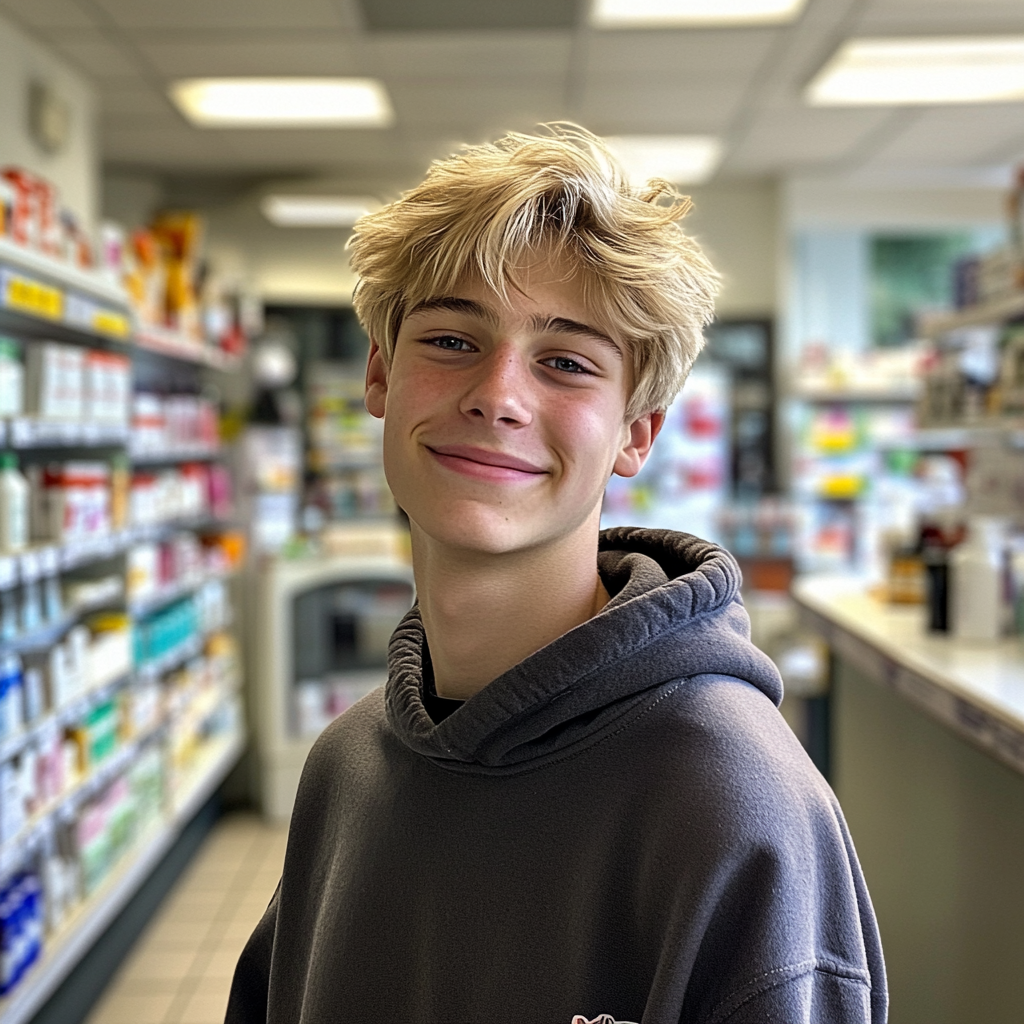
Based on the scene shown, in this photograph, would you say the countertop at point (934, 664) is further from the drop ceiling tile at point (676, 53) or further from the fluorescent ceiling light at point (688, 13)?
the drop ceiling tile at point (676, 53)

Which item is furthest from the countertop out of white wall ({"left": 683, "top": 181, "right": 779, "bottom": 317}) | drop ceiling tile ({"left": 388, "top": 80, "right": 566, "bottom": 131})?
white wall ({"left": 683, "top": 181, "right": 779, "bottom": 317})

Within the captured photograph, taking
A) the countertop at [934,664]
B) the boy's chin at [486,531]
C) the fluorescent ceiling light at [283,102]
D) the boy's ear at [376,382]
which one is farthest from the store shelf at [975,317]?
the fluorescent ceiling light at [283,102]

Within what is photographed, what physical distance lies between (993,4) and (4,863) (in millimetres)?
4347

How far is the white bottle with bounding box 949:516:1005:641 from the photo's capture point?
107 inches

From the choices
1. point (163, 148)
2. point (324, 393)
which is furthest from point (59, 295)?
point (324, 393)

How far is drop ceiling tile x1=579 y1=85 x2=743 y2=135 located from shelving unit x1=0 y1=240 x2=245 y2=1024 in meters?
2.33

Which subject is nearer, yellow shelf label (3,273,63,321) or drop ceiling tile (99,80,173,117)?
yellow shelf label (3,273,63,321)

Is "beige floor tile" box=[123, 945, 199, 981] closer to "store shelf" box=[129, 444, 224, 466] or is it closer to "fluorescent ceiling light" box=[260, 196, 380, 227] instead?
"store shelf" box=[129, 444, 224, 466]

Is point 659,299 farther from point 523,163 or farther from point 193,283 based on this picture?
point 193,283

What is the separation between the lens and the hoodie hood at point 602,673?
0.95 meters

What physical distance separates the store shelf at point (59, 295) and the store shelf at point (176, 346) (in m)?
0.50

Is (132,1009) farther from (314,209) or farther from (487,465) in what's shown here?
(314,209)

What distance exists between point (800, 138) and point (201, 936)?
5.00 m

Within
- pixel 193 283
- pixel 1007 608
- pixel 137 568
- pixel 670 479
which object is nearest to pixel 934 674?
pixel 1007 608
